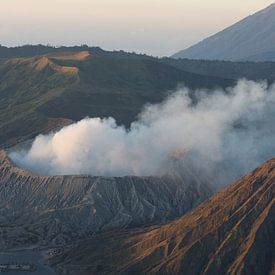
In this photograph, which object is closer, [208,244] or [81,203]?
[208,244]

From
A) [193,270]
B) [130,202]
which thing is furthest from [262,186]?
[130,202]

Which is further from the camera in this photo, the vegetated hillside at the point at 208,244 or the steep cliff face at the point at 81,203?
the steep cliff face at the point at 81,203

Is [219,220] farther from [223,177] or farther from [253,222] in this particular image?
[223,177]

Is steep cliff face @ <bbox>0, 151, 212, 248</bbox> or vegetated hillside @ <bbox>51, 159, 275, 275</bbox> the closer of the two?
vegetated hillside @ <bbox>51, 159, 275, 275</bbox>

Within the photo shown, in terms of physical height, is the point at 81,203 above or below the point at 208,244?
above
